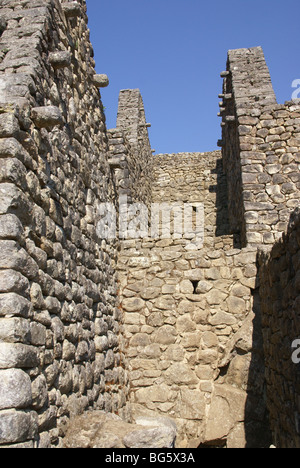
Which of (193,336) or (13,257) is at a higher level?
(13,257)

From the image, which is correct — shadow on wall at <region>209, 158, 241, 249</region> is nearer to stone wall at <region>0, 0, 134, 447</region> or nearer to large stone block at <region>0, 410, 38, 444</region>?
stone wall at <region>0, 0, 134, 447</region>

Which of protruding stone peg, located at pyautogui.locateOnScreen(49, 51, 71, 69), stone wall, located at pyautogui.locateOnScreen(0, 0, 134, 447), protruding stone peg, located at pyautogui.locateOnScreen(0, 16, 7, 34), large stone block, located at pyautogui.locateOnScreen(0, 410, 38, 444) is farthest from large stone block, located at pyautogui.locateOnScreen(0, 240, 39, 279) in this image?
protruding stone peg, located at pyautogui.locateOnScreen(0, 16, 7, 34)

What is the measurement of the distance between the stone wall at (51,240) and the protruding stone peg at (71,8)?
17 mm

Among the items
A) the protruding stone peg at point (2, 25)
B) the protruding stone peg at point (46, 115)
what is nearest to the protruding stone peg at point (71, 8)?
the protruding stone peg at point (2, 25)

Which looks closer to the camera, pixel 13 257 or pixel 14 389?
pixel 14 389

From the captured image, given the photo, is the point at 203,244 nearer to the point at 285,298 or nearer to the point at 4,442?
the point at 285,298

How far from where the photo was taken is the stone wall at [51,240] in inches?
108

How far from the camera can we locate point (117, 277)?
599 centimetres

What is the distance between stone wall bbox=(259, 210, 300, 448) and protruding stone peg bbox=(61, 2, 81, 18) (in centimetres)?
341

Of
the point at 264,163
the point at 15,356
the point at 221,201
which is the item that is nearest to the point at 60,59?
the point at 15,356

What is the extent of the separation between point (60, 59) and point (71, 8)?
119cm

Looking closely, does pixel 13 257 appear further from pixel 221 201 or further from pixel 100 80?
pixel 221 201

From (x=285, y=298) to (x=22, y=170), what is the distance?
2773 millimetres

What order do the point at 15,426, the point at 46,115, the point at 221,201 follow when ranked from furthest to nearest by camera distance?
1. the point at 221,201
2. the point at 46,115
3. the point at 15,426
